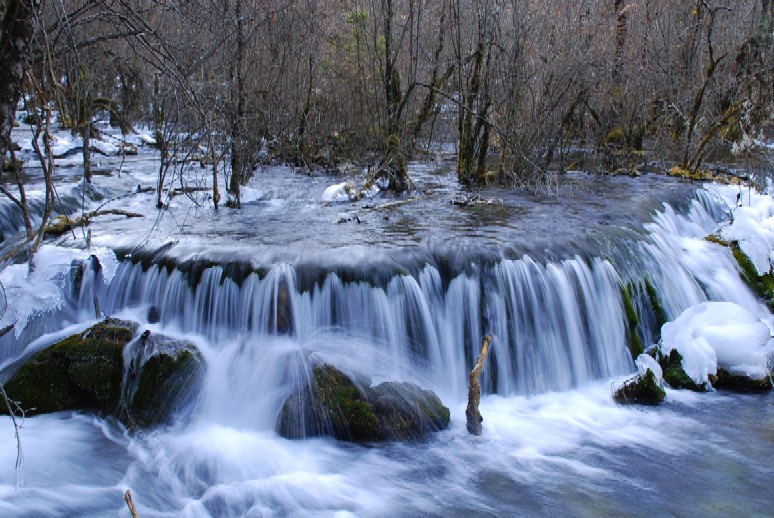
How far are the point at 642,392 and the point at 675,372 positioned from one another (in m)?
0.55

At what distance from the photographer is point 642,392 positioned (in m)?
5.80

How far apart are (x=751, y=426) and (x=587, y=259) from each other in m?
2.36

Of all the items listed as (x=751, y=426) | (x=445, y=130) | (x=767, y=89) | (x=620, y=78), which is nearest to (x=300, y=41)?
(x=445, y=130)

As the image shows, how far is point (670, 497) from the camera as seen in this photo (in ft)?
14.4

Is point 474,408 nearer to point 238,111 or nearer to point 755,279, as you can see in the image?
point 755,279

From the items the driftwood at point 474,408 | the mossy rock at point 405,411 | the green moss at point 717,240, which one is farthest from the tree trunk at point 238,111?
the green moss at point 717,240

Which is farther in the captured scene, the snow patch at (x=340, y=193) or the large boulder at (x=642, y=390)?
the snow patch at (x=340, y=193)

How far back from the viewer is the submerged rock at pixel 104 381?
537 centimetres

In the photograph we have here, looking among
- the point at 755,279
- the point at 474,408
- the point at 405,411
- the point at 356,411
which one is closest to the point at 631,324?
the point at 755,279

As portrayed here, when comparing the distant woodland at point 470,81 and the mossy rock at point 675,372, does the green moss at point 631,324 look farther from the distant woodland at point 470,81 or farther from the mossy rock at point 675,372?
the distant woodland at point 470,81

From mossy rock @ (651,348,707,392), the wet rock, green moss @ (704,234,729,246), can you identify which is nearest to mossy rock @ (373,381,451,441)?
mossy rock @ (651,348,707,392)

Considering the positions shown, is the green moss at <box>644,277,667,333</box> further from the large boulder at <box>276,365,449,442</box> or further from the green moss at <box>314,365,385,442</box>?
the green moss at <box>314,365,385,442</box>

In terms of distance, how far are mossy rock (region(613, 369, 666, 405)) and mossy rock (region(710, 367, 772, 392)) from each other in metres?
0.67

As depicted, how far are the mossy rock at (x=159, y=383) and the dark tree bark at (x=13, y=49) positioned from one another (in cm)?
267
